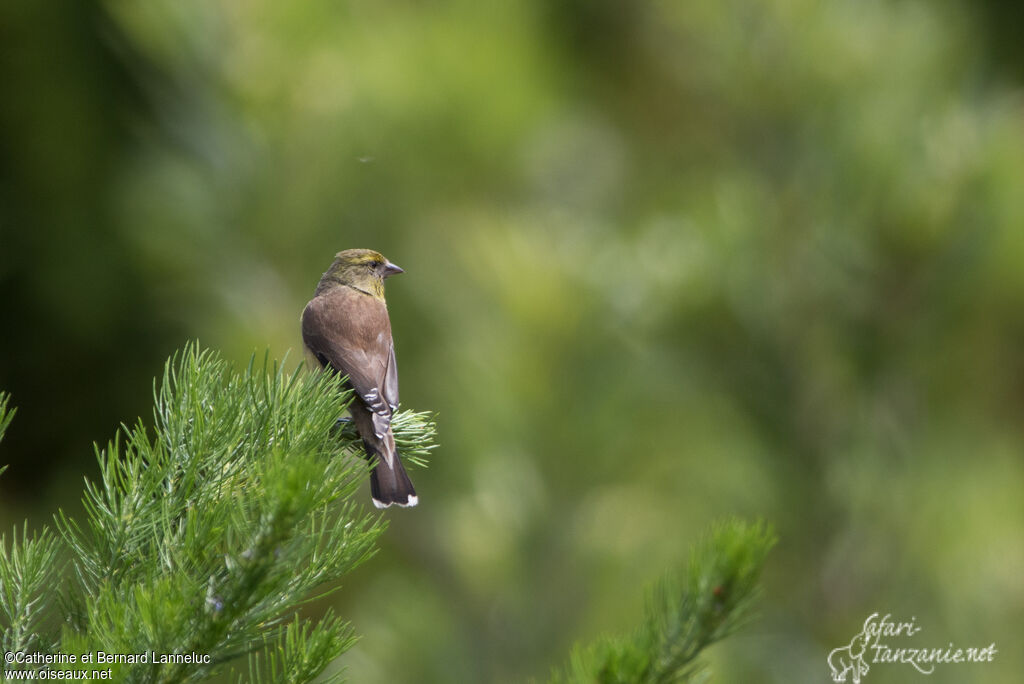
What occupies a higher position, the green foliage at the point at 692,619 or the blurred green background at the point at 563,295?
the blurred green background at the point at 563,295

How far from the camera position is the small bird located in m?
1.70

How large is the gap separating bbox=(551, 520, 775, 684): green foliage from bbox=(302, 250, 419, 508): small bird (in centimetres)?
67

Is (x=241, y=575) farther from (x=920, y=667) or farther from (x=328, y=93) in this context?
(x=328, y=93)

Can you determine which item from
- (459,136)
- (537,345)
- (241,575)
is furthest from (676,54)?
(241,575)

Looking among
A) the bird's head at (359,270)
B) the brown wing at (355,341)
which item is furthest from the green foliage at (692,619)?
the bird's head at (359,270)

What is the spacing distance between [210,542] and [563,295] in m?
2.28

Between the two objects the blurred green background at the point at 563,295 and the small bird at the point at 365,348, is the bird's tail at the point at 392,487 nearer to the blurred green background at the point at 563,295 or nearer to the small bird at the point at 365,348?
the small bird at the point at 365,348

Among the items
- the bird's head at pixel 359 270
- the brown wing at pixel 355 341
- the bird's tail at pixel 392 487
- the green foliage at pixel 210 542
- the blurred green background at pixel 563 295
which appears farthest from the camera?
the blurred green background at pixel 563 295

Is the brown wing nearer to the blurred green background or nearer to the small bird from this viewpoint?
the small bird

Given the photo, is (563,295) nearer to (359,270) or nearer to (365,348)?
(359,270)

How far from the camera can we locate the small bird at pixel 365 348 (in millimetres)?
1704

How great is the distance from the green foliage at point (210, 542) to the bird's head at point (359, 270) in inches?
49.7

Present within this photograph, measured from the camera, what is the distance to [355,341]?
2066 millimetres

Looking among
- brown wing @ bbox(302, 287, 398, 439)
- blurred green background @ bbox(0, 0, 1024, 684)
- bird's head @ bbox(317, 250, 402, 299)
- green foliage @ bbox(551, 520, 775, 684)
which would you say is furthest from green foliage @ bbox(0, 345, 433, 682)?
blurred green background @ bbox(0, 0, 1024, 684)
